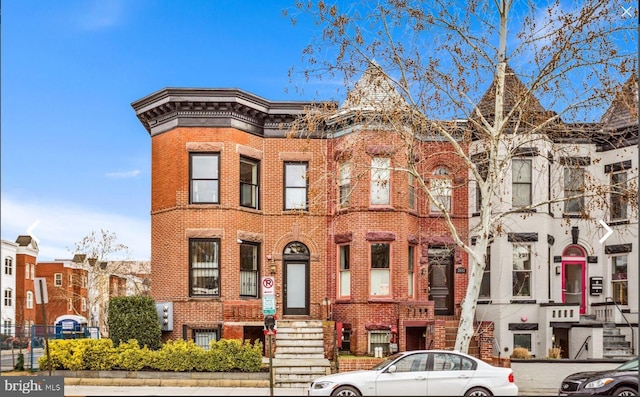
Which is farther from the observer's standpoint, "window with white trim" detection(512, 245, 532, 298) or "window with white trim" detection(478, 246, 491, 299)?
"window with white trim" detection(478, 246, 491, 299)

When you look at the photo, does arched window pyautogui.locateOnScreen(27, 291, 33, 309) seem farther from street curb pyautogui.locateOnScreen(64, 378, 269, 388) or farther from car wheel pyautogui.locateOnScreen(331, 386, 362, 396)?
car wheel pyautogui.locateOnScreen(331, 386, 362, 396)

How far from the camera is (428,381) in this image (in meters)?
16.5

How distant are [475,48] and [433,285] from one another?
458 inches

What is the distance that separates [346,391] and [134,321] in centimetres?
988

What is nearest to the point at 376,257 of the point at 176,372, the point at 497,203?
the point at 497,203

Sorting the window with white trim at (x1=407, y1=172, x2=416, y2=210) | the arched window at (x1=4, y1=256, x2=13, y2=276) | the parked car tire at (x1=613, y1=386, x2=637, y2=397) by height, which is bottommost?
the parked car tire at (x1=613, y1=386, x2=637, y2=397)

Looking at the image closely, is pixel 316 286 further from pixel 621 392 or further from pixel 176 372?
pixel 621 392

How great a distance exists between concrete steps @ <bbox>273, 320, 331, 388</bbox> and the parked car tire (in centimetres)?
860

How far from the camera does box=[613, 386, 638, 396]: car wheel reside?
1667cm

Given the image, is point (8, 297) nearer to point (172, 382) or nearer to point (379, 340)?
point (379, 340)

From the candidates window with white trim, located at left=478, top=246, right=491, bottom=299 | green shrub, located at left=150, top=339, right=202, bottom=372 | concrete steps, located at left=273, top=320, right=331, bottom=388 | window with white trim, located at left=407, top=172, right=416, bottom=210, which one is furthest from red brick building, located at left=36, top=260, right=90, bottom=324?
green shrub, located at left=150, top=339, right=202, bottom=372

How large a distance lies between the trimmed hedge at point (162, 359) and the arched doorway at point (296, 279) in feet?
20.2

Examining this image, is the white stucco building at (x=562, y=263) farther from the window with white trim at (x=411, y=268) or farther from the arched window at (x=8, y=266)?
the arched window at (x=8, y=266)

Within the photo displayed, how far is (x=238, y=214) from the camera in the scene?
27125 millimetres
